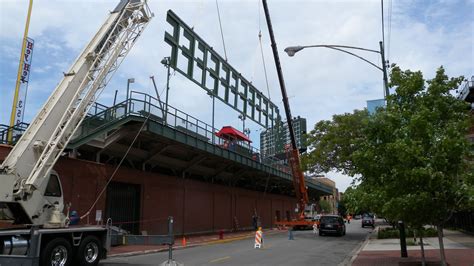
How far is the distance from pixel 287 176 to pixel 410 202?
136 ft

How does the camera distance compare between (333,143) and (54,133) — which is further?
(333,143)

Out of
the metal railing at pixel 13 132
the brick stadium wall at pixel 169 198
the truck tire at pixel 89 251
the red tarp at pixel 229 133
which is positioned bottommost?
the truck tire at pixel 89 251

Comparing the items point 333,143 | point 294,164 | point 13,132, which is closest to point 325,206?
point 294,164

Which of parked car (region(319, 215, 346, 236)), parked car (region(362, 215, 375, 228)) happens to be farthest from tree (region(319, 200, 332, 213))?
parked car (region(319, 215, 346, 236))

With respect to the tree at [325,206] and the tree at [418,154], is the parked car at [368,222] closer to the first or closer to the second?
the tree at [418,154]

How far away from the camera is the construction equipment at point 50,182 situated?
38.4ft

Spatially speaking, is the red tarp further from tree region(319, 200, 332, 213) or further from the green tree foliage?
tree region(319, 200, 332, 213)

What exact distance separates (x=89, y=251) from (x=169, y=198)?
62.8ft

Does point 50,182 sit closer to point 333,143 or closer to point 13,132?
point 13,132

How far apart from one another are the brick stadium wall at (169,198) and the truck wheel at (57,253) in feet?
31.6

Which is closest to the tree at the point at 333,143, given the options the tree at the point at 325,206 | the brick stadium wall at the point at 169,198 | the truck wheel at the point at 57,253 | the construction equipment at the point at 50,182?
the brick stadium wall at the point at 169,198

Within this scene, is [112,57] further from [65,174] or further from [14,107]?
[14,107]

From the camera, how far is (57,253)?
12.1m

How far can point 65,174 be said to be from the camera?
2266cm
